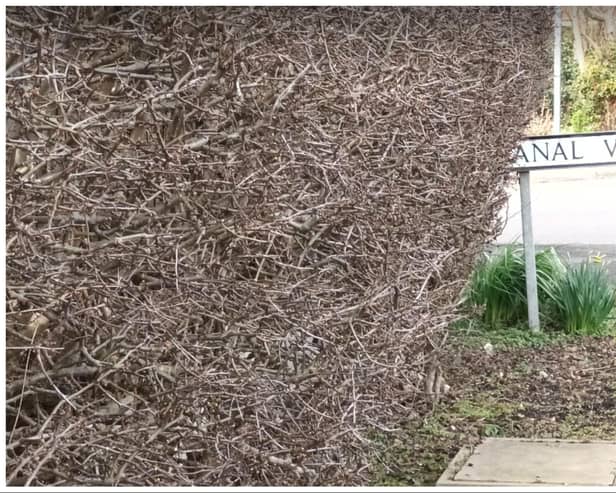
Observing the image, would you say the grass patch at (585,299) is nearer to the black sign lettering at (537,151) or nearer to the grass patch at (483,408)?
the black sign lettering at (537,151)

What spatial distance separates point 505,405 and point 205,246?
1.40m

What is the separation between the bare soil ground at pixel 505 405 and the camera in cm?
295

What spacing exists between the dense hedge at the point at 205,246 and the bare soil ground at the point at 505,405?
0.24 metres

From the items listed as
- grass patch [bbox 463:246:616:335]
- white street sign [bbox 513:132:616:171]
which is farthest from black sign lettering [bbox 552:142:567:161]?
grass patch [bbox 463:246:616:335]

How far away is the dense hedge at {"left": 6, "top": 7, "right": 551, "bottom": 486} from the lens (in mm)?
1951

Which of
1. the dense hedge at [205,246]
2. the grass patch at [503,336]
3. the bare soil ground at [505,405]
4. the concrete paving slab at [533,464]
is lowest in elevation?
the concrete paving slab at [533,464]

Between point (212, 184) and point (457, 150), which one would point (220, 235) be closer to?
point (212, 184)

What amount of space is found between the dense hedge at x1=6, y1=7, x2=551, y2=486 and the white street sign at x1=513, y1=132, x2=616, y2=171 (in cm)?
78

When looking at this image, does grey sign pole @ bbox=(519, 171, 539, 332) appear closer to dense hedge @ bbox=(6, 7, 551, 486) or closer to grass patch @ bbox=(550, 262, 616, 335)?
grass patch @ bbox=(550, 262, 616, 335)

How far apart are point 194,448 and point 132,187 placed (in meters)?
0.58

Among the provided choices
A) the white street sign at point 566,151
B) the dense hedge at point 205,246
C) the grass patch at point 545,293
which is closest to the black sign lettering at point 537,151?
the white street sign at point 566,151

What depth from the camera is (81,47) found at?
2.11 m

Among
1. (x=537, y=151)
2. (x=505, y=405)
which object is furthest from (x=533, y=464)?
Answer: (x=537, y=151)

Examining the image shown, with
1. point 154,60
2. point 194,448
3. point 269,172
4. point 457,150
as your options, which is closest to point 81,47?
point 154,60
